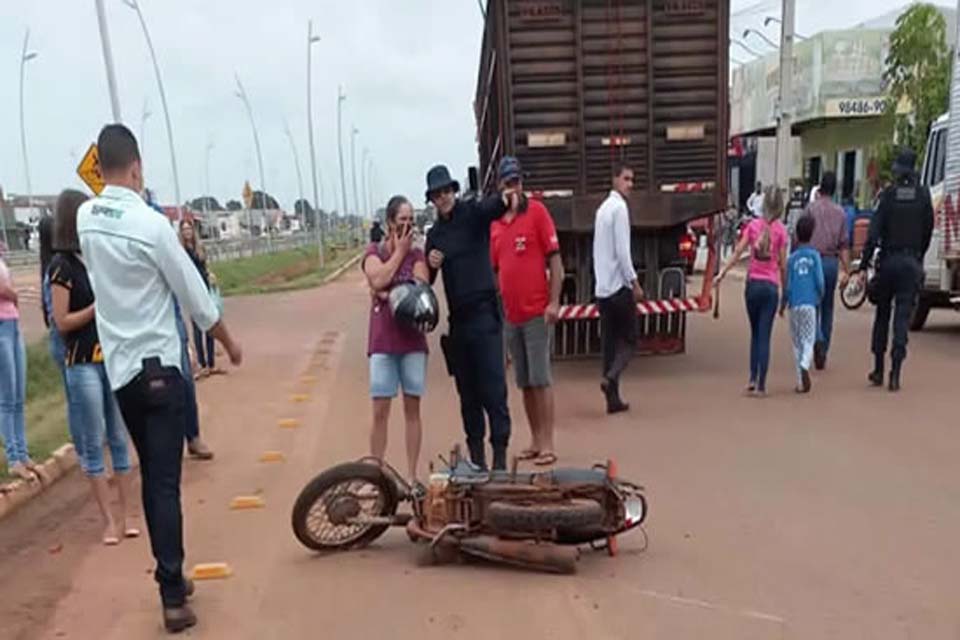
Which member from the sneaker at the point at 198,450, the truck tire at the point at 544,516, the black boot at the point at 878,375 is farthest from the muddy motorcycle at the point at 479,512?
the black boot at the point at 878,375

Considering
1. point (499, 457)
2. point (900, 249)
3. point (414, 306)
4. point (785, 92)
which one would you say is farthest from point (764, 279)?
point (785, 92)

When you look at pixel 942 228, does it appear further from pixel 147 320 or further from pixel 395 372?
pixel 147 320

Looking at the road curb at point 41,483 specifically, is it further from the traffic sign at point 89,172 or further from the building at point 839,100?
the building at point 839,100

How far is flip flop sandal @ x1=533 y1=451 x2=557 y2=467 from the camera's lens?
617cm

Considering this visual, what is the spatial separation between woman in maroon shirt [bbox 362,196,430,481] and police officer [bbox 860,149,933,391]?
15.7ft

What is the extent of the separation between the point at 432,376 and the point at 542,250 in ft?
12.8

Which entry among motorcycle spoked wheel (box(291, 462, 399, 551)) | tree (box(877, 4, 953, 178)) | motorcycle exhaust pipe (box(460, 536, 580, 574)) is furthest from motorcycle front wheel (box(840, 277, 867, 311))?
motorcycle spoked wheel (box(291, 462, 399, 551))

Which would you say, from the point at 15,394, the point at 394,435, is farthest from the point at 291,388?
the point at 15,394

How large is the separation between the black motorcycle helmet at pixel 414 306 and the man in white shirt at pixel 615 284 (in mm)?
2557

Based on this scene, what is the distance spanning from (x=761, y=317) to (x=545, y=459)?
2.84 m

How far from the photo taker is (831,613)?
3.83 meters

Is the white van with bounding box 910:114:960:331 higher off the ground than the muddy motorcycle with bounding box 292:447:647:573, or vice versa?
the white van with bounding box 910:114:960:331

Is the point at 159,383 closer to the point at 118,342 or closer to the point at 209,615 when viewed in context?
the point at 118,342

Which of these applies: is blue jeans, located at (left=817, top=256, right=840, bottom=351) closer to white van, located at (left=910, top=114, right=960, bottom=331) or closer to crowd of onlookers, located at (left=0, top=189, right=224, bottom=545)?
white van, located at (left=910, top=114, right=960, bottom=331)
